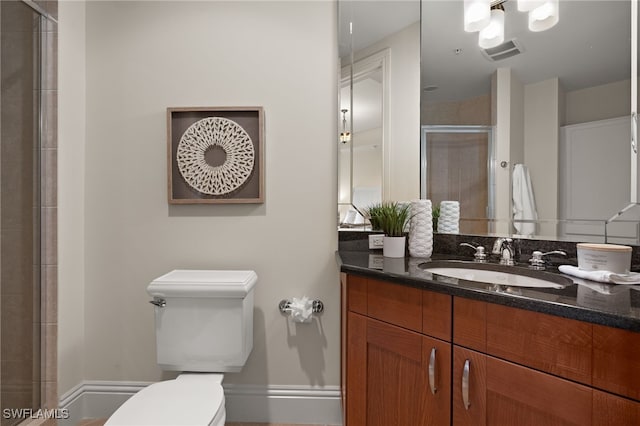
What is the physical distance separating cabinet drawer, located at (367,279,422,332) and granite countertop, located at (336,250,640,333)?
34 mm

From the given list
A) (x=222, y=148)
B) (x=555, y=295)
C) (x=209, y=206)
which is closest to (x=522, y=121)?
(x=555, y=295)

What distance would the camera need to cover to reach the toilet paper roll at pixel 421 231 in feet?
5.15

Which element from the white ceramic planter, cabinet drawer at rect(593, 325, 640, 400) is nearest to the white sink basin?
the white ceramic planter

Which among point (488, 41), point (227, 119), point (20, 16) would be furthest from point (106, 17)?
point (488, 41)

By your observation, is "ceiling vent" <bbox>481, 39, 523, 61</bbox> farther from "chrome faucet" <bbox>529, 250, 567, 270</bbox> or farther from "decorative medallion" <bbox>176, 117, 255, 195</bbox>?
"decorative medallion" <bbox>176, 117, 255, 195</bbox>

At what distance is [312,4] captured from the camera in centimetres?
179

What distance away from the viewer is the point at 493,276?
1338mm

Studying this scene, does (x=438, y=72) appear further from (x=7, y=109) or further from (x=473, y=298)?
(x=7, y=109)

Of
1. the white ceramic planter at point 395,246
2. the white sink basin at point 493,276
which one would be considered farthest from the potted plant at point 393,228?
the white sink basin at point 493,276

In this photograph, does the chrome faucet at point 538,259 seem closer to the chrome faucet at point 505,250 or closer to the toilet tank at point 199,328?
the chrome faucet at point 505,250

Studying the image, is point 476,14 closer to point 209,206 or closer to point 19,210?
point 209,206

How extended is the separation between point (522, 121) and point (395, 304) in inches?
39.6

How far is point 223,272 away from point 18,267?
889 mm

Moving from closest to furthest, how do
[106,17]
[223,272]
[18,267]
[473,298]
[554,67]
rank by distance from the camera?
[473,298]
[554,67]
[18,267]
[223,272]
[106,17]
